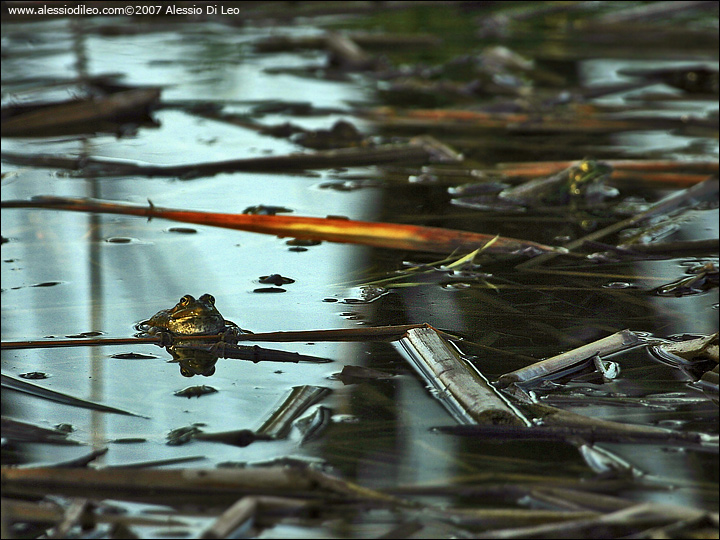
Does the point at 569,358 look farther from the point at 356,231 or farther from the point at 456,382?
the point at 356,231

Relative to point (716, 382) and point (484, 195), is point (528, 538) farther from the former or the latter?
point (484, 195)

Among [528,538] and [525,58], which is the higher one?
[525,58]

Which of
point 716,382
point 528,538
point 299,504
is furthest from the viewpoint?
point 716,382

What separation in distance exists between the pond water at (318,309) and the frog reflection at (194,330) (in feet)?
0.17

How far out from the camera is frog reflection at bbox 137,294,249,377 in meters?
2.47

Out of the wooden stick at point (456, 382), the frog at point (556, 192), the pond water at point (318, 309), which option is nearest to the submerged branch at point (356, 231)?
the pond water at point (318, 309)

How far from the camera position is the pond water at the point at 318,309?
6.47ft

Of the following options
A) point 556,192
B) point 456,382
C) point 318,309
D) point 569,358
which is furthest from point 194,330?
point 556,192

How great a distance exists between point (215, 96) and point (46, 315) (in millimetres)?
4086

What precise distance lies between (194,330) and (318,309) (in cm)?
46

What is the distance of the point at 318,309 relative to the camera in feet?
9.32

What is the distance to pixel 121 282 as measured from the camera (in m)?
3.13

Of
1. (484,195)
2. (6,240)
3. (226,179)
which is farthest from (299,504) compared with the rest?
(226,179)

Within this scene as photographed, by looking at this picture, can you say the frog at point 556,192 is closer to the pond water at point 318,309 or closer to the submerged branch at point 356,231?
the pond water at point 318,309
